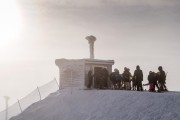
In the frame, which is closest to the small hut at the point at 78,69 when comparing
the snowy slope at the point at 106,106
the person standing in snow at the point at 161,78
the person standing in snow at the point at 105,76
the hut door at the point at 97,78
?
the hut door at the point at 97,78

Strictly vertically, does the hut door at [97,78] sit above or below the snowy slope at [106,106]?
above

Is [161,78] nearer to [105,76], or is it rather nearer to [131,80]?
[131,80]

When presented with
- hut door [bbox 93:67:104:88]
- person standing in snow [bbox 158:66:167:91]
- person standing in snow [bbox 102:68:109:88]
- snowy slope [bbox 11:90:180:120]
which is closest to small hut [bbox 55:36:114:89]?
hut door [bbox 93:67:104:88]

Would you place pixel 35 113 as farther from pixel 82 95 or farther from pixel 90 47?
pixel 90 47

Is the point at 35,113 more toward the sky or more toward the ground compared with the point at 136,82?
more toward the ground

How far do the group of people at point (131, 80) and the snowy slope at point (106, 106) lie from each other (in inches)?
60.0

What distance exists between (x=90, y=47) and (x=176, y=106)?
2080 cm

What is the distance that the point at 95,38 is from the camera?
129 ft

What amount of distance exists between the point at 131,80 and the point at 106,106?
535cm

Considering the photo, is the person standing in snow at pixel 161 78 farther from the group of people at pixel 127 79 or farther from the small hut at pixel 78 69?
the small hut at pixel 78 69

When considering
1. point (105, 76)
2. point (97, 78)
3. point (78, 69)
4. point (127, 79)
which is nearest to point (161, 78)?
point (127, 79)

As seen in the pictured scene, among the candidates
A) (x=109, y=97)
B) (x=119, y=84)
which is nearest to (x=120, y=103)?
(x=109, y=97)

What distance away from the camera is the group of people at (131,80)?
82.4 feet

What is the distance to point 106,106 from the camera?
24656mm
